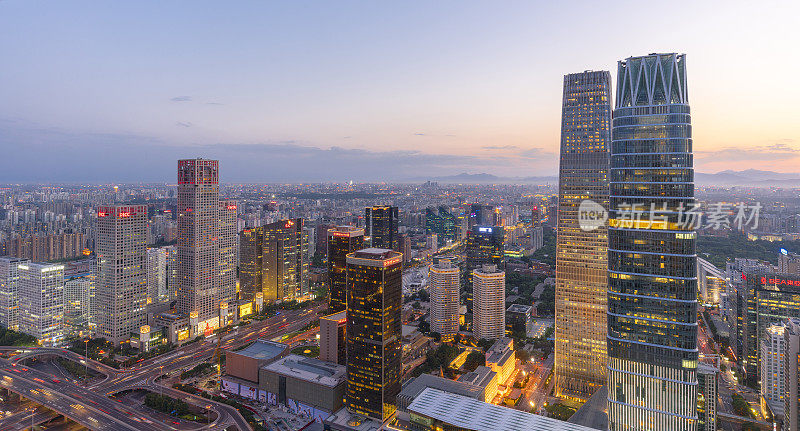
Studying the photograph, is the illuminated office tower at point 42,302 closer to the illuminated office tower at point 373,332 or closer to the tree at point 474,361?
the illuminated office tower at point 373,332

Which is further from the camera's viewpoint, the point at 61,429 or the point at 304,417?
the point at 304,417

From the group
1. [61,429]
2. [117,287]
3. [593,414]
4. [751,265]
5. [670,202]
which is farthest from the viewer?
[751,265]

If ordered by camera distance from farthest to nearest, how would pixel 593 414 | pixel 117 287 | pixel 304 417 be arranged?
1. pixel 117 287
2. pixel 304 417
3. pixel 593 414

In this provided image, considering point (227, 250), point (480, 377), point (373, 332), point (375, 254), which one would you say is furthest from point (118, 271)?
point (480, 377)

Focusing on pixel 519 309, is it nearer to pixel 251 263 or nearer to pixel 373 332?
pixel 373 332

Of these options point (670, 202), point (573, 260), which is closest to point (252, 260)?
point (573, 260)

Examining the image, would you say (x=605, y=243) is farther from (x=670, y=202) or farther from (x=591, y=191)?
(x=670, y=202)

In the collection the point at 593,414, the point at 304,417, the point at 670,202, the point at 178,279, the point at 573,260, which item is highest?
the point at 670,202

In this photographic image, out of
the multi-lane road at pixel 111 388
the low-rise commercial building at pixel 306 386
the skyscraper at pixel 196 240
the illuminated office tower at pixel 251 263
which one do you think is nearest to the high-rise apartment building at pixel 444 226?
the illuminated office tower at pixel 251 263

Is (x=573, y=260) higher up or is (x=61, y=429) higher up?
(x=573, y=260)
